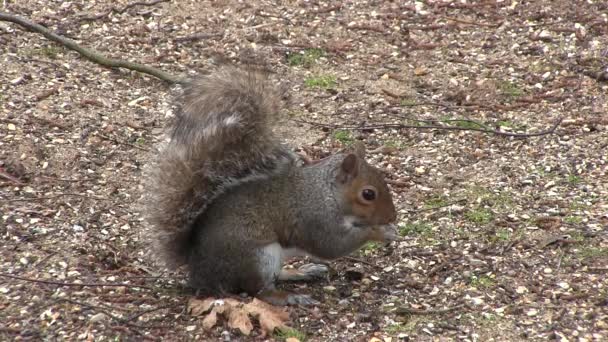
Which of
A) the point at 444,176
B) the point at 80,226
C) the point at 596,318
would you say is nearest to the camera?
the point at 596,318

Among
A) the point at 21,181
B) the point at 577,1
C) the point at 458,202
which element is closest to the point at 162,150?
the point at 21,181

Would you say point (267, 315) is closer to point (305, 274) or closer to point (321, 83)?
point (305, 274)

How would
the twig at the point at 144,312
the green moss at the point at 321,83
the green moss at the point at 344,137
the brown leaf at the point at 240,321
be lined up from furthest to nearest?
1. the green moss at the point at 321,83
2. the green moss at the point at 344,137
3. the twig at the point at 144,312
4. the brown leaf at the point at 240,321

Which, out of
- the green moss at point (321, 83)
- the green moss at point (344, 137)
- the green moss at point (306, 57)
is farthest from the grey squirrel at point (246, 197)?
the green moss at point (306, 57)

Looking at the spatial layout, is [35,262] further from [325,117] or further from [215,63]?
[325,117]

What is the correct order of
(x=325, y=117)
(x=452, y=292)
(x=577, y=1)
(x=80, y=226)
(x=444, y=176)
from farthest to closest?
(x=577, y=1), (x=325, y=117), (x=444, y=176), (x=80, y=226), (x=452, y=292)

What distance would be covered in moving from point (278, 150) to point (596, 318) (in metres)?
1.47

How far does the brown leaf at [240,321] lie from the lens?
145 inches

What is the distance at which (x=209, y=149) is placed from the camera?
372cm

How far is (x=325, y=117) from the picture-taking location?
5.76 metres

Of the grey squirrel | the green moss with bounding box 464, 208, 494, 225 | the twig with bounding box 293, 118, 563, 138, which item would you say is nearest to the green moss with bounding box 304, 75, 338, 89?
the twig with bounding box 293, 118, 563, 138

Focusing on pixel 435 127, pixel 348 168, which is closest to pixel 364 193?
pixel 348 168

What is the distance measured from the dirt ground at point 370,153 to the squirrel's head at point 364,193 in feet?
1.05

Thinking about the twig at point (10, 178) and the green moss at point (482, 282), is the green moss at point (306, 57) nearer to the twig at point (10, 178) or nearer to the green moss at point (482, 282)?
the twig at point (10, 178)
